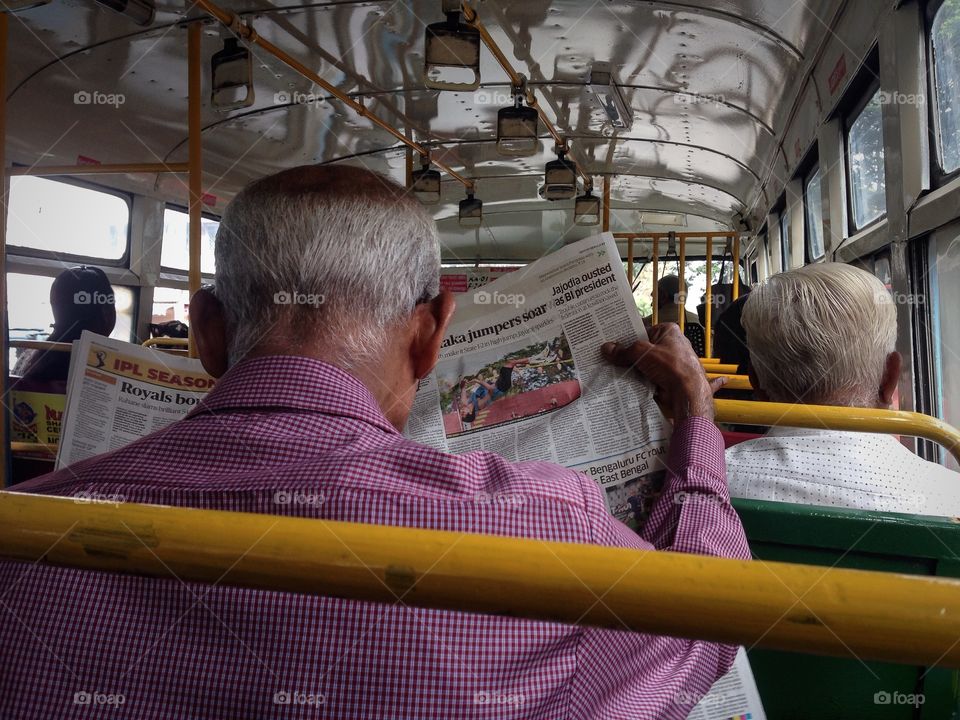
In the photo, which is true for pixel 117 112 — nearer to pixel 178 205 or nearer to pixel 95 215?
pixel 95 215

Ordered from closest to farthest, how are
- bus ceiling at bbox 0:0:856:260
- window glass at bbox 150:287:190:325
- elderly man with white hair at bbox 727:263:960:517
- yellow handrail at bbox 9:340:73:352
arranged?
elderly man with white hair at bbox 727:263:960:517
yellow handrail at bbox 9:340:73:352
bus ceiling at bbox 0:0:856:260
window glass at bbox 150:287:190:325

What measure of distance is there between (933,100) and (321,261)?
3335 millimetres

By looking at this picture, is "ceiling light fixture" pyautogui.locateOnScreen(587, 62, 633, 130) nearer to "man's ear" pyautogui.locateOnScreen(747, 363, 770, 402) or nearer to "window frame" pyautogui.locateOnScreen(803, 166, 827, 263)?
"window frame" pyautogui.locateOnScreen(803, 166, 827, 263)

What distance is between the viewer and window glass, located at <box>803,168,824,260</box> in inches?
232

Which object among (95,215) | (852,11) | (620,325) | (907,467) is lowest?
(907,467)

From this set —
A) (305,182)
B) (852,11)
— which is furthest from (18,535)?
(852,11)

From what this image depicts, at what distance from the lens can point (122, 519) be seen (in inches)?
22.1

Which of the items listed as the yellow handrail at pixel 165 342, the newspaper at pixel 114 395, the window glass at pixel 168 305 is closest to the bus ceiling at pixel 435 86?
the window glass at pixel 168 305

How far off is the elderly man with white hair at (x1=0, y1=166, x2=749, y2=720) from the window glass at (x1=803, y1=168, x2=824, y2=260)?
18.6 feet

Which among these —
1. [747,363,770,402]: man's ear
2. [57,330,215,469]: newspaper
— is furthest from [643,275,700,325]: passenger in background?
[57,330,215,469]: newspaper

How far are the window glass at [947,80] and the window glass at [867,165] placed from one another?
76 centimetres

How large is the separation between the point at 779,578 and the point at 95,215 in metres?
7.02

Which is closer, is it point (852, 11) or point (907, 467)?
point (907, 467)

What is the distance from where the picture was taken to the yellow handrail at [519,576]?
1.59ft
